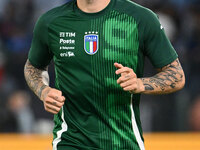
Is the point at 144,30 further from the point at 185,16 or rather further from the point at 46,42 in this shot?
the point at 185,16

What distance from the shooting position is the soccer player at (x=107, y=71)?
3602mm

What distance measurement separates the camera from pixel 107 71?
142 inches

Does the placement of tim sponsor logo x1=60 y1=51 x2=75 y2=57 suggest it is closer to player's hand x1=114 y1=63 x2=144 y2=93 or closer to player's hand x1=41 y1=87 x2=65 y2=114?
player's hand x1=41 y1=87 x2=65 y2=114

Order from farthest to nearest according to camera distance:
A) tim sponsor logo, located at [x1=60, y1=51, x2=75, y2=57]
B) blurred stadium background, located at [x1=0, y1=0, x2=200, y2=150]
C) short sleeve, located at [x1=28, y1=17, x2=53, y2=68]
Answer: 1. blurred stadium background, located at [x1=0, y1=0, x2=200, y2=150]
2. short sleeve, located at [x1=28, y1=17, x2=53, y2=68]
3. tim sponsor logo, located at [x1=60, y1=51, x2=75, y2=57]

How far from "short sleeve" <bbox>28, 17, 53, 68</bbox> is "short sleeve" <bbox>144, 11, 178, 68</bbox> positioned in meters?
0.75

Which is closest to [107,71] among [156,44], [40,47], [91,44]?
[91,44]

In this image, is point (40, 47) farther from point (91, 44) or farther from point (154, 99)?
point (154, 99)

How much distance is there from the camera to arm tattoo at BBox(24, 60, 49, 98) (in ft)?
12.8

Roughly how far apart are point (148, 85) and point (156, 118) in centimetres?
425

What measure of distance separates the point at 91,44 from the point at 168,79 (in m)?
0.58

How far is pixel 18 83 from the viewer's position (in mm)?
8125

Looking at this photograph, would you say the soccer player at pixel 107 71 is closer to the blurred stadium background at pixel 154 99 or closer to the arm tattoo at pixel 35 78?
the arm tattoo at pixel 35 78

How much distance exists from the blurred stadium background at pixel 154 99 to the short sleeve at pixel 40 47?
2691 mm

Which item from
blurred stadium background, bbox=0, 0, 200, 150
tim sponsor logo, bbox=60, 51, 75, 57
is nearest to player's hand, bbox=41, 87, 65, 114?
tim sponsor logo, bbox=60, 51, 75, 57
